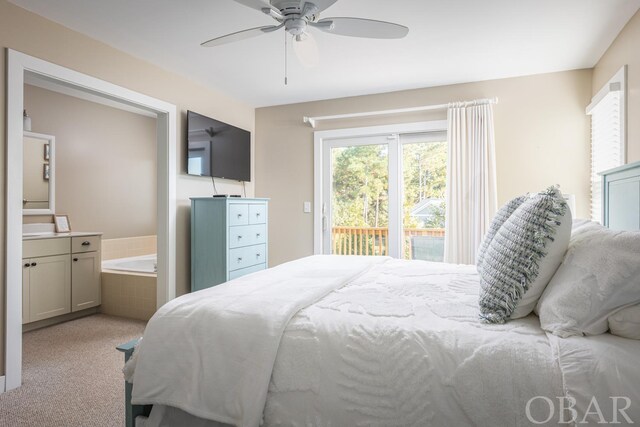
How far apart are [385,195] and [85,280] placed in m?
3.39

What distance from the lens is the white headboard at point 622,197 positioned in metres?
1.70

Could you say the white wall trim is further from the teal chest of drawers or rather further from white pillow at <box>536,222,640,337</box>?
white pillow at <box>536,222,640,337</box>

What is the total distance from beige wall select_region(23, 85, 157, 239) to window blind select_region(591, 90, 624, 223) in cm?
516

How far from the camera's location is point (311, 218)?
14.4ft

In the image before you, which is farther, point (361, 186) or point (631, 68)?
point (361, 186)

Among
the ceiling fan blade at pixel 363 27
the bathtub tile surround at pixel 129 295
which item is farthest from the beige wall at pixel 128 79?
the ceiling fan blade at pixel 363 27

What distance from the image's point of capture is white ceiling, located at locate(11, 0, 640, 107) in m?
2.29

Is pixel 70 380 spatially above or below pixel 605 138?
below

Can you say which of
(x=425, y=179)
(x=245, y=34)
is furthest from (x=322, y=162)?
(x=245, y=34)

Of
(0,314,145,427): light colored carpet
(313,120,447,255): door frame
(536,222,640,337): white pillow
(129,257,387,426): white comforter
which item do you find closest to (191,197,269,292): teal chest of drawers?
(0,314,145,427): light colored carpet

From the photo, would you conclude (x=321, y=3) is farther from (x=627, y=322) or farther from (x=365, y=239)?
(x=365, y=239)

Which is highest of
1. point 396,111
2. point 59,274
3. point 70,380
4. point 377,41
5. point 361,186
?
point 377,41

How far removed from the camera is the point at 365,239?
418cm

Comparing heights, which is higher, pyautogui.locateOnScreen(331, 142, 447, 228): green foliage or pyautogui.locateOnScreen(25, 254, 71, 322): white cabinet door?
pyautogui.locateOnScreen(331, 142, 447, 228): green foliage
